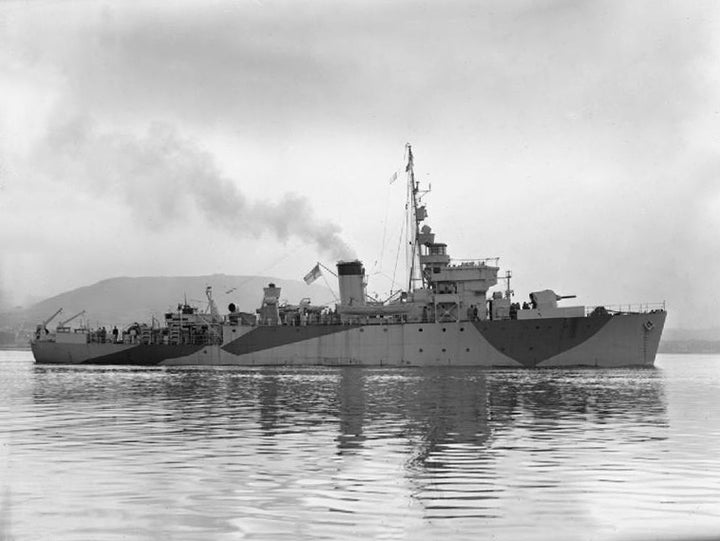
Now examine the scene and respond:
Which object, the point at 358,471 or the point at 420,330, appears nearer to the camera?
the point at 358,471

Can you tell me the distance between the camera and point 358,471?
43.8 ft

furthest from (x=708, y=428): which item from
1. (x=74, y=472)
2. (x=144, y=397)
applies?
(x=144, y=397)

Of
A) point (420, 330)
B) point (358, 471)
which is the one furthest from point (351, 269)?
point (358, 471)

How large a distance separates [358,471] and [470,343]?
146 feet

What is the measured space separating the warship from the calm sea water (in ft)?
99.2

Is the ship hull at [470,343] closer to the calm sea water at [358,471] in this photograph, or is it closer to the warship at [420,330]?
the warship at [420,330]

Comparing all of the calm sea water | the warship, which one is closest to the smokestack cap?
the warship

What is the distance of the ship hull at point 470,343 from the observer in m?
56.6

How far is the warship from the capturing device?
186 ft

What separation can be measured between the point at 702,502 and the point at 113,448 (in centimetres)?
976

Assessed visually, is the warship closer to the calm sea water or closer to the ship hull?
the ship hull

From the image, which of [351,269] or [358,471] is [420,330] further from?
[358,471]

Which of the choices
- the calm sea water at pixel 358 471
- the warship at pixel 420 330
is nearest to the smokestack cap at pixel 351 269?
the warship at pixel 420 330

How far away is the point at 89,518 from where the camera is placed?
33.3 feet
